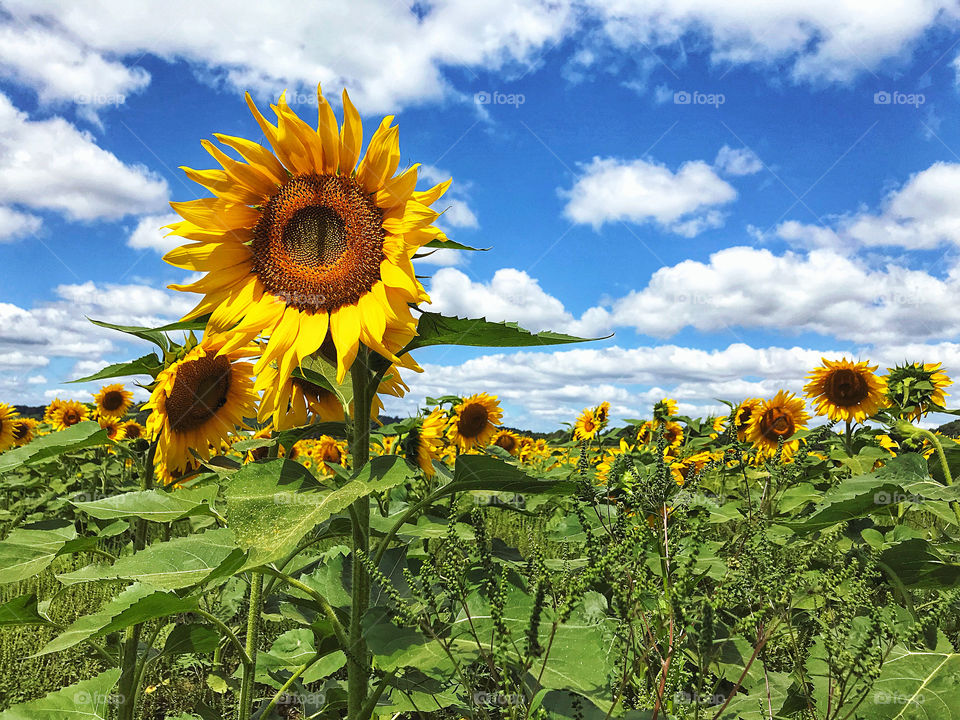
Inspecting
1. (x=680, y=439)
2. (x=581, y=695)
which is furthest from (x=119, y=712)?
(x=680, y=439)

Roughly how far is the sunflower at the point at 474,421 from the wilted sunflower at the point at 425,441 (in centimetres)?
90

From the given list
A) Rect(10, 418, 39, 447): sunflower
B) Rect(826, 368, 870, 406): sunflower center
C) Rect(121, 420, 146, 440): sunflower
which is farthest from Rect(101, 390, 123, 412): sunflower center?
Rect(826, 368, 870, 406): sunflower center

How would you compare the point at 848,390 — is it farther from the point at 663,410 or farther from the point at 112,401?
the point at 112,401

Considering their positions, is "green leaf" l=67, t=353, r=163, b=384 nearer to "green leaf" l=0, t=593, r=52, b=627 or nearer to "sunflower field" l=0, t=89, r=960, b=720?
"sunflower field" l=0, t=89, r=960, b=720

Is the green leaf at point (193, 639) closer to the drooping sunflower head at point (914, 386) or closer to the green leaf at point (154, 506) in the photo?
the green leaf at point (154, 506)

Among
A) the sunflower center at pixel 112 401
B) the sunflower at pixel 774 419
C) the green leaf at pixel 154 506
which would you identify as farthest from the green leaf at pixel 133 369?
the sunflower center at pixel 112 401

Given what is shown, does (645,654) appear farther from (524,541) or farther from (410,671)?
(524,541)

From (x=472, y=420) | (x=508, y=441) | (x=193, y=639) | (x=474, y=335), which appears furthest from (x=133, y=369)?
(x=508, y=441)

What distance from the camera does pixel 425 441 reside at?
182 inches

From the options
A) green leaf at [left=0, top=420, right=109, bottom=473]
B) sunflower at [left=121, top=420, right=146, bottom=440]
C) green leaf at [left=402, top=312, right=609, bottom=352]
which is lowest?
green leaf at [left=0, top=420, right=109, bottom=473]

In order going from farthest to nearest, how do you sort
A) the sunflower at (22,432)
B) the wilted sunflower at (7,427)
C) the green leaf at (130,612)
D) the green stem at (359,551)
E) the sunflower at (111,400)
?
the sunflower at (22,432) → the wilted sunflower at (7,427) → the sunflower at (111,400) → the green stem at (359,551) → the green leaf at (130,612)

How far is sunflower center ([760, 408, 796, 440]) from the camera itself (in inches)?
229

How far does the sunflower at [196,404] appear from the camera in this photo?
2445 millimetres

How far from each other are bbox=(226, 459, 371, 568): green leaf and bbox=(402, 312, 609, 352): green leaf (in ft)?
1.26
